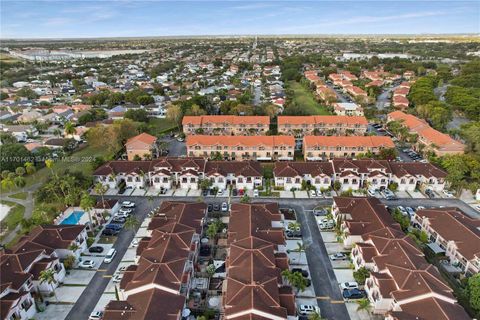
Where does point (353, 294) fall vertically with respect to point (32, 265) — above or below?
below

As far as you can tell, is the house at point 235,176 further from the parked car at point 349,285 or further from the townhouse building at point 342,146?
the parked car at point 349,285

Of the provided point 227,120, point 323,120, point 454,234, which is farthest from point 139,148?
point 454,234

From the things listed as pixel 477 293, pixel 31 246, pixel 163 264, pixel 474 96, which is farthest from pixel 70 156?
pixel 474 96

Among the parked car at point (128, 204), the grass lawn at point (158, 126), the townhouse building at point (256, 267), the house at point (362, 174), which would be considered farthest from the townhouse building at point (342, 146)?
the grass lawn at point (158, 126)

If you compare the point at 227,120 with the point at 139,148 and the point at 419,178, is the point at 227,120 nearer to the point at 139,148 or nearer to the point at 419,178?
the point at 139,148

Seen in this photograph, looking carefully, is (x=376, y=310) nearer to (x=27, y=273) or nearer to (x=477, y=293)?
(x=477, y=293)
